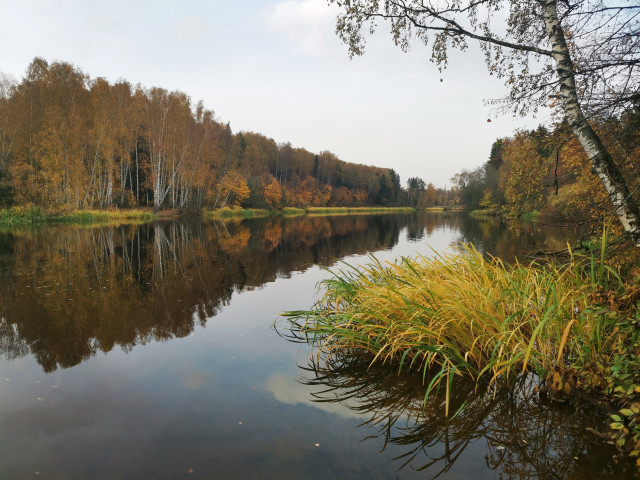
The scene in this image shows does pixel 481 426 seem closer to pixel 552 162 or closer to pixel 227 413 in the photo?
pixel 227 413

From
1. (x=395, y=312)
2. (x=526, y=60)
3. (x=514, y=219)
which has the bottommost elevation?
(x=395, y=312)

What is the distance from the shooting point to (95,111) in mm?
31750

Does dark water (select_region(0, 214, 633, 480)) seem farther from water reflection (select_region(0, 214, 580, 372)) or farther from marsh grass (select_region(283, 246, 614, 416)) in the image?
marsh grass (select_region(283, 246, 614, 416))

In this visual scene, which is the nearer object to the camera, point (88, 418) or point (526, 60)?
point (88, 418)

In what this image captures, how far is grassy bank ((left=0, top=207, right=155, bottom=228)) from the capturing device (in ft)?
86.1

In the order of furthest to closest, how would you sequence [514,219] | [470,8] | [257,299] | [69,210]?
[69,210]
[257,299]
[514,219]
[470,8]

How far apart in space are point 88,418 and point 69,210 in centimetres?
3178

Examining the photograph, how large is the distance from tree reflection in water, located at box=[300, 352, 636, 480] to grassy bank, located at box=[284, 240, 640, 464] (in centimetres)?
17

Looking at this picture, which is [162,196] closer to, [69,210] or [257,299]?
[69,210]

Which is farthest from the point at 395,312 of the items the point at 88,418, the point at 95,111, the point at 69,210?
the point at 95,111

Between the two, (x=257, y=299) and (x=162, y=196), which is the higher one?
(x=162, y=196)

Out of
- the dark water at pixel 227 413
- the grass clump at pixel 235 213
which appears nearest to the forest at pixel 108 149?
the grass clump at pixel 235 213

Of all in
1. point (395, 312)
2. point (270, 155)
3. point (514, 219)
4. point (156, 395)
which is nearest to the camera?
point (156, 395)

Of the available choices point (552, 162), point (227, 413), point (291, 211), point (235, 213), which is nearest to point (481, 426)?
point (227, 413)
